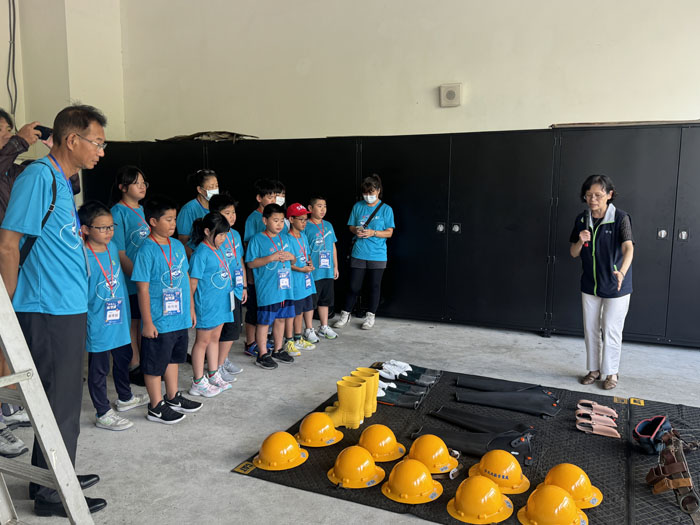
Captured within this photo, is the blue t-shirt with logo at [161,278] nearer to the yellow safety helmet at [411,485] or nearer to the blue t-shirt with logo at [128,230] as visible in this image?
the blue t-shirt with logo at [128,230]

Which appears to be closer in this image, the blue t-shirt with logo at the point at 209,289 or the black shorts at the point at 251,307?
the blue t-shirt with logo at the point at 209,289

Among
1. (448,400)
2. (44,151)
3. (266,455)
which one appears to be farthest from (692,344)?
(44,151)

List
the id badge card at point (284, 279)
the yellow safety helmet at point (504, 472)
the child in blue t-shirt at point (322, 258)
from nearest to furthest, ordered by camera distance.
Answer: the yellow safety helmet at point (504, 472) → the id badge card at point (284, 279) → the child in blue t-shirt at point (322, 258)

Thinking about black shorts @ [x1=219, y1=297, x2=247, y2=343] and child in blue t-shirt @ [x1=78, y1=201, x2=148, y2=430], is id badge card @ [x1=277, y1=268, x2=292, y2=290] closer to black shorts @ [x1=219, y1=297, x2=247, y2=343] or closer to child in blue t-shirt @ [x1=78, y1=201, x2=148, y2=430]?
black shorts @ [x1=219, y1=297, x2=247, y2=343]

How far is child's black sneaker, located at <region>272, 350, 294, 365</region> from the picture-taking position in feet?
15.0

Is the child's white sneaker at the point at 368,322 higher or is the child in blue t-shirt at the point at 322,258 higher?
the child in blue t-shirt at the point at 322,258

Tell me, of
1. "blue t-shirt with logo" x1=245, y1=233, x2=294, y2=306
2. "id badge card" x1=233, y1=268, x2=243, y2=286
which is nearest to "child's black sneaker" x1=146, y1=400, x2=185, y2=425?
"id badge card" x1=233, y1=268, x2=243, y2=286

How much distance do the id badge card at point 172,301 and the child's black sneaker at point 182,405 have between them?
0.65 m

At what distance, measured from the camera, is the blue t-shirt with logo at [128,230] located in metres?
3.79

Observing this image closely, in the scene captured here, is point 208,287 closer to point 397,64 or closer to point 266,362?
point 266,362

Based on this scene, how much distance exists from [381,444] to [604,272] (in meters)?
2.28

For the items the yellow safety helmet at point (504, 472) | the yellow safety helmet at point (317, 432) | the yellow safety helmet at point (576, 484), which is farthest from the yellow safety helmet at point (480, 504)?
the yellow safety helmet at point (317, 432)

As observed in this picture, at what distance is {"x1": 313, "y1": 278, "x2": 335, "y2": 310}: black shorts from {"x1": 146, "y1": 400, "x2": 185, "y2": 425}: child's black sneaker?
89.1 inches

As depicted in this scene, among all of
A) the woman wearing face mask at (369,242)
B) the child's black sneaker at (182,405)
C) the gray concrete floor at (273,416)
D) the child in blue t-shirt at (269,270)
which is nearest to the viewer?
the gray concrete floor at (273,416)
